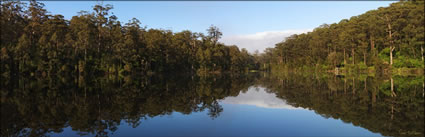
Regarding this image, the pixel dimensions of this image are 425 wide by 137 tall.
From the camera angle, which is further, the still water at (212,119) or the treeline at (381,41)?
the treeline at (381,41)

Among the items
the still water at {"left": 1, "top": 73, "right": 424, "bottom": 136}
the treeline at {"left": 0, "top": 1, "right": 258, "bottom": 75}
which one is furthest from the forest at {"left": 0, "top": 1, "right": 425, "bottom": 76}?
the still water at {"left": 1, "top": 73, "right": 424, "bottom": 136}

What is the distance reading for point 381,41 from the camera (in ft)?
166

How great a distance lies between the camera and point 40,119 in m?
9.58

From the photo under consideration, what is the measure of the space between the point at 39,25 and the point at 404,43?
196 feet


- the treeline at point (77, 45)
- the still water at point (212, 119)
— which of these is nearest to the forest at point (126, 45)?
the treeline at point (77, 45)

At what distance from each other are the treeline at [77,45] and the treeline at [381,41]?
3817cm

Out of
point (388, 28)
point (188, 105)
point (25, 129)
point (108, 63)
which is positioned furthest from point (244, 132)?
point (388, 28)

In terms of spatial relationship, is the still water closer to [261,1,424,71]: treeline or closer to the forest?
the forest

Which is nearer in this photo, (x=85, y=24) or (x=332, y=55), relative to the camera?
(x=85, y=24)

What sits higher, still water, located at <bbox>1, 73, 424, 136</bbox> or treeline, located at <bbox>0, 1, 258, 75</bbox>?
treeline, located at <bbox>0, 1, 258, 75</bbox>

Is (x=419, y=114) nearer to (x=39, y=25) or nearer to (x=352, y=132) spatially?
(x=352, y=132)

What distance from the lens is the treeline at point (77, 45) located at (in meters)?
40.1

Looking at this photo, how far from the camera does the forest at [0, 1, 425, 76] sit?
1612 inches

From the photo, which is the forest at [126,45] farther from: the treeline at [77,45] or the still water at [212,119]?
the still water at [212,119]
